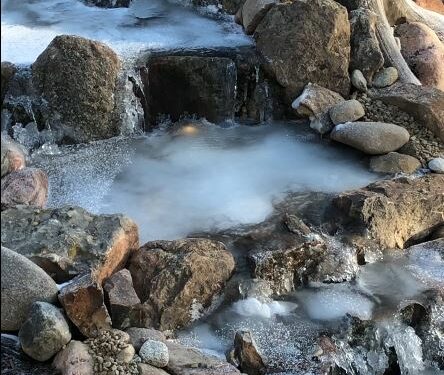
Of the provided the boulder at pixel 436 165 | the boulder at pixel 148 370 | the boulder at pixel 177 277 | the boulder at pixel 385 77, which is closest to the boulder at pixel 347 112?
the boulder at pixel 385 77

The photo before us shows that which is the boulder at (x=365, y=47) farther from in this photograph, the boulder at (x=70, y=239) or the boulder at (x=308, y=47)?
the boulder at (x=70, y=239)

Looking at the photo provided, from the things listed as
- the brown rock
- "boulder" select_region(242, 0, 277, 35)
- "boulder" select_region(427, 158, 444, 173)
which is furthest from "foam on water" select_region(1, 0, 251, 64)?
the brown rock

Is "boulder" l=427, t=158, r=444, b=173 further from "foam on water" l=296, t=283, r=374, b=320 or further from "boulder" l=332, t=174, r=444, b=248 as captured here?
"foam on water" l=296, t=283, r=374, b=320

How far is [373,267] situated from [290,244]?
1.92 feet

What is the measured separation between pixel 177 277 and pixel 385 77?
11.0ft

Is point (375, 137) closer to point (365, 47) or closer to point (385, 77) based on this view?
point (385, 77)

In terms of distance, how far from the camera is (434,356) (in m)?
3.49

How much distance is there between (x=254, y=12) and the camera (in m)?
6.12

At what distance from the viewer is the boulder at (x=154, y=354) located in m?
2.77

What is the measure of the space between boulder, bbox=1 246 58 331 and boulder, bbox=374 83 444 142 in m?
3.70

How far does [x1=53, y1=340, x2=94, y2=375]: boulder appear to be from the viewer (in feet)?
8.50

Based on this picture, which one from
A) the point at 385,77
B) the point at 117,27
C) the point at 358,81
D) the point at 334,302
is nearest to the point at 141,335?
the point at 334,302

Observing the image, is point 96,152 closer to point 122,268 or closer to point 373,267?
point 122,268

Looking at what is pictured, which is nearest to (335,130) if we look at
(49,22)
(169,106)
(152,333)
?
(169,106)
